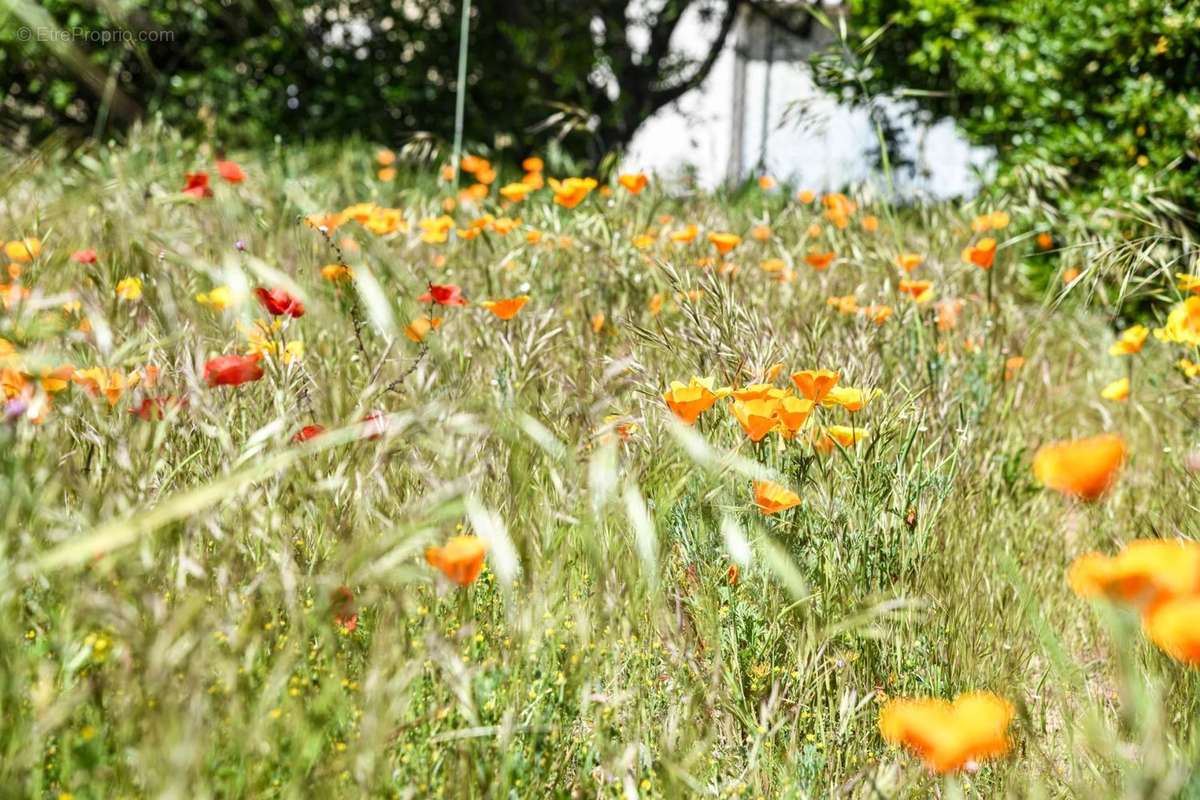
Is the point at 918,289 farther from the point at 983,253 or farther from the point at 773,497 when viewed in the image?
the point at 773,497

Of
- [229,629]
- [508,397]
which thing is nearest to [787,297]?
[508,397]

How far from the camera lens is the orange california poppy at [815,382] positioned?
1382 mm

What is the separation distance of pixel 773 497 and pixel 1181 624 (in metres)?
0.61

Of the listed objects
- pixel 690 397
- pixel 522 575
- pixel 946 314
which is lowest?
pixel 946 314

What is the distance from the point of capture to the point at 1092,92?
3902 mm

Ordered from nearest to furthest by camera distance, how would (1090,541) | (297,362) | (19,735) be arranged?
(19,735) → (297,362) → (1090,541)

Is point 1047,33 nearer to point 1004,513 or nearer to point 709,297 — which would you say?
point 1004,513

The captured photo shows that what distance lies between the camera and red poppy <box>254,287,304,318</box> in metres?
1.61

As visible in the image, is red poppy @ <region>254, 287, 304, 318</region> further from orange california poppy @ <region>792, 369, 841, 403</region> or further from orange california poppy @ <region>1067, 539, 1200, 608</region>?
orange california poppy @ <region>1067, 539, 1200, 608</region>

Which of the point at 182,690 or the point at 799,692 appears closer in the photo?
the point at 182,690

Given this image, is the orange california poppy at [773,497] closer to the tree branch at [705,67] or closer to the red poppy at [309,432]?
the red poppy at [309,432]

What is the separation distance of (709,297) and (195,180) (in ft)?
4.58

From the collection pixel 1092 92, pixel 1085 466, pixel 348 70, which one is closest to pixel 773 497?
pixel 1085 466

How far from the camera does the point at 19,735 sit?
0.91 metres
